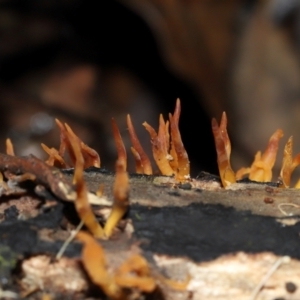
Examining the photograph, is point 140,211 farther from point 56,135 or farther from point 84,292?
point 56,135

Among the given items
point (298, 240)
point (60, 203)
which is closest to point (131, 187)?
point (60, 203)

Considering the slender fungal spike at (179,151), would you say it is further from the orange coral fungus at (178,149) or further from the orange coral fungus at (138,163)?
the orange coral fungus at (138,163)

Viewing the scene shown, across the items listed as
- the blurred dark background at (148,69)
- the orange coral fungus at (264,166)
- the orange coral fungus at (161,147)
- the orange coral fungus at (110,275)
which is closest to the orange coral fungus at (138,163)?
the orange coral fungus at (161,147)

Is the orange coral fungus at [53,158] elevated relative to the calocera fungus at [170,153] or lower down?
lower down

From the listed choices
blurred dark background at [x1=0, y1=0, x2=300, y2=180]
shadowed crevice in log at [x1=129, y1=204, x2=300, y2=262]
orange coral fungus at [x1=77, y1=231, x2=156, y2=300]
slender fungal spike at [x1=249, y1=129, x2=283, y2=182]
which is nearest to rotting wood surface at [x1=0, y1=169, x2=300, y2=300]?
shadowed crevice in log at [x1=129, y1=204, x2=300, y2=262]

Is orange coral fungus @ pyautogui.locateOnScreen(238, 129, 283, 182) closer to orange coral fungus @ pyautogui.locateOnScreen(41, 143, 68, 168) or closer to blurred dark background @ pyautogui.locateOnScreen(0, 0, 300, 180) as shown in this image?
orange coral fungus @ pyautogui.locateOnScreen(41, 143, 68, 168)

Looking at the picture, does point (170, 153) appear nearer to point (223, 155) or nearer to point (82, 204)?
point (223, 155)
